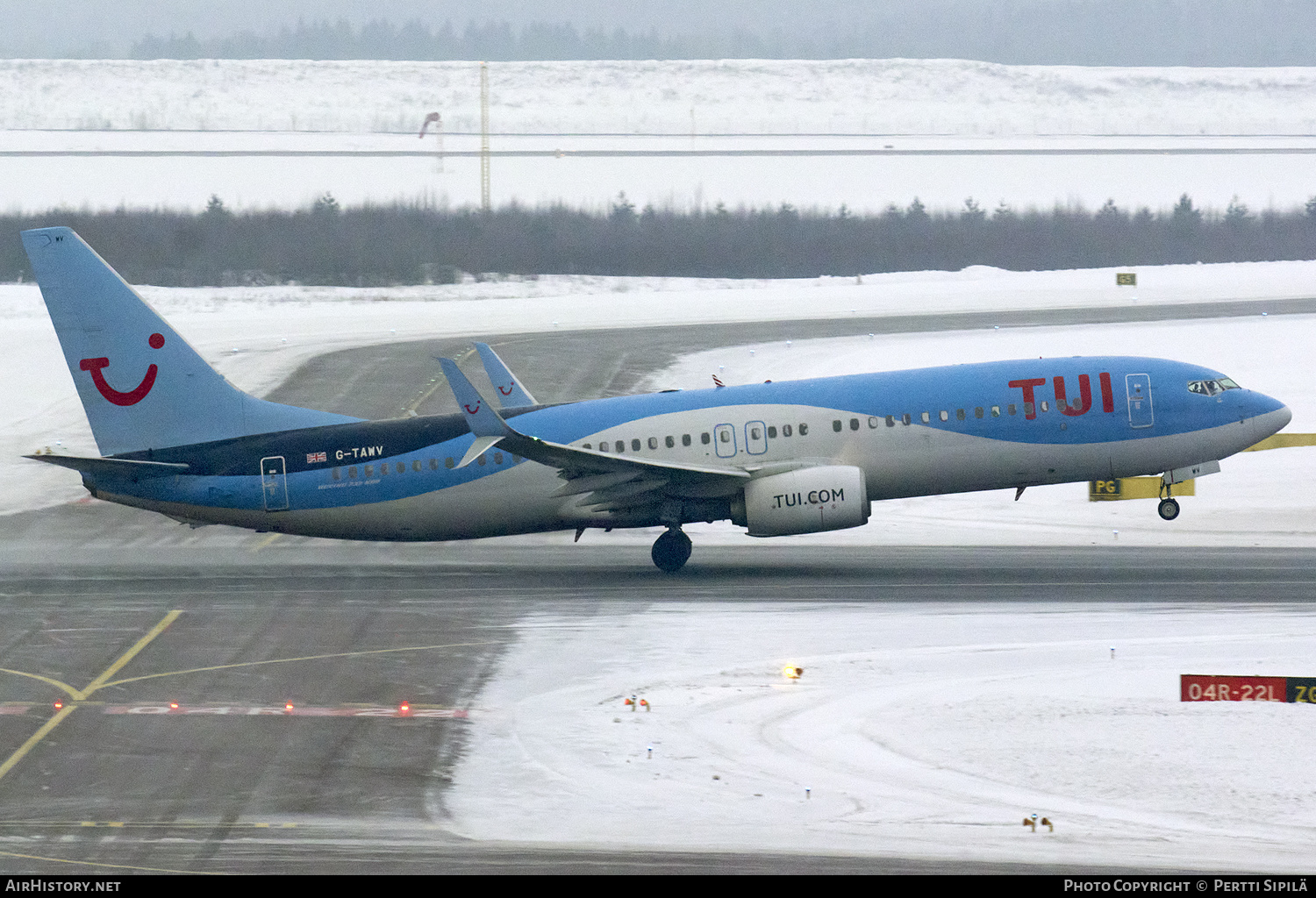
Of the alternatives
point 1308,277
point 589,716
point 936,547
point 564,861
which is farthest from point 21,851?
point 1308,277

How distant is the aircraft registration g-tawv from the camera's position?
108 ft

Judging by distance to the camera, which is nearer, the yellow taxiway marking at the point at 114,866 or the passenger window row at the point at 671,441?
the yellow taxiway marking at the point at 114,866

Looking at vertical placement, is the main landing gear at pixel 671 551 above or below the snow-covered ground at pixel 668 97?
below

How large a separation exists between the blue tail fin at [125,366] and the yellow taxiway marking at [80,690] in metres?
5.07

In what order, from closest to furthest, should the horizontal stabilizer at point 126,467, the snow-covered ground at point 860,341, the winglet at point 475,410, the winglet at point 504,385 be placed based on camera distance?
the winglet at point 475,410 < the horizontal stabilizer at point 126,467 < the winglet at point 504,385 < the snow-covered ground at point 860,341

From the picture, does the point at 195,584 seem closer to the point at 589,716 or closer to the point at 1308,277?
the point at 589,716

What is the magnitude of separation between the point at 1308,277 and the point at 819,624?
57.1 m

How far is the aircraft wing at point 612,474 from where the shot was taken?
104ft

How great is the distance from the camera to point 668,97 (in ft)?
583

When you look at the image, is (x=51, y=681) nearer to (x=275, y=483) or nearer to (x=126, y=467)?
(x=126, y=467)

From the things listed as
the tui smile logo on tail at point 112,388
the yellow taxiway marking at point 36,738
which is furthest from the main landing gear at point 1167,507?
the yellow taxiway marking at point 36,738

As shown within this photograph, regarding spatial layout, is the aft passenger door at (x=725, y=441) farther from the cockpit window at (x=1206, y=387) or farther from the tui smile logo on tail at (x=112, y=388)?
the tui smile logo on tail at (x=112, y=388)

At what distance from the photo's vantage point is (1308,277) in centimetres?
7631

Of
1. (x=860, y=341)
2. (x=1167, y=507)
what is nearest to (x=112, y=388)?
(x=1167, y=507)
